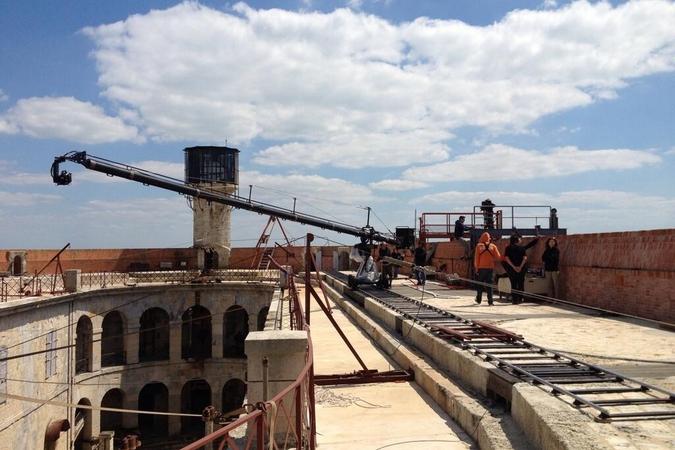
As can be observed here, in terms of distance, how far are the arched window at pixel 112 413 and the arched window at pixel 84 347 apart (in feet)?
9.09

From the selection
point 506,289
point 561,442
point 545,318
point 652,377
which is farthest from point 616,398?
point 506,289

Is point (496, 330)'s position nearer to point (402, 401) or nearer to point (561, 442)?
point (402, 401)

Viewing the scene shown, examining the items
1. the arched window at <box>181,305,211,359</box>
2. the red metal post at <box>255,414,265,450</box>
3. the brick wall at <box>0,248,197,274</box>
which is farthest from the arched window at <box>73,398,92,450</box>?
the red metal post at <box>255,414,265,450</box>

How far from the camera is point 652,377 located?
6.36 m

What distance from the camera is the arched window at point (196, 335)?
119 ft

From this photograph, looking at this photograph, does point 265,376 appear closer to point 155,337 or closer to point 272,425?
point 272,425

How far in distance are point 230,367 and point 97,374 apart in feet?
24.6

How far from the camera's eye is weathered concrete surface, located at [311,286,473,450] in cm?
582

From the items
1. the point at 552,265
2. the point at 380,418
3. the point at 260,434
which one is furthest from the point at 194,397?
the point at 260,434

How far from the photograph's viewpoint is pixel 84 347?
1184 inches

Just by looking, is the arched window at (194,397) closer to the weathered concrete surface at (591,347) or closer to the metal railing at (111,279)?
the metal railing at (111,279)

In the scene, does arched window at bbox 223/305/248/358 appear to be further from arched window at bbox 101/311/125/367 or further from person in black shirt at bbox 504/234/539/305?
person in black shirt at bbox 504/234/539/305

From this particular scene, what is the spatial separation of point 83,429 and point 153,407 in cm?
634

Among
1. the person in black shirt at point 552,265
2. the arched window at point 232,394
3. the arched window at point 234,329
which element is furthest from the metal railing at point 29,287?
the person in black shirt at point 552,265
